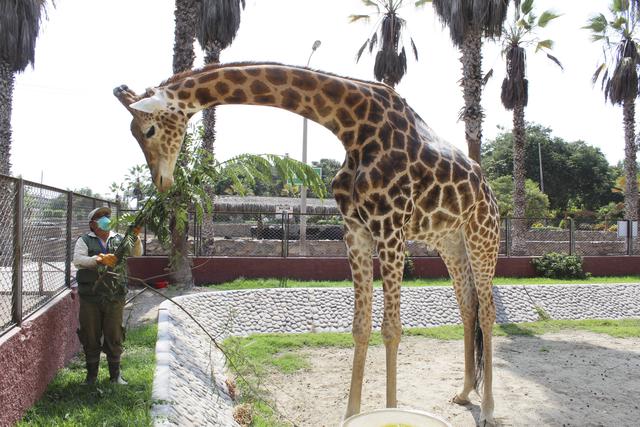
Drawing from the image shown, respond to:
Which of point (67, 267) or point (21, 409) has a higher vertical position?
point (67, 267)

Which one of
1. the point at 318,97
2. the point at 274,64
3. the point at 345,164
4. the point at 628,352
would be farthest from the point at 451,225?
the point at 628,352

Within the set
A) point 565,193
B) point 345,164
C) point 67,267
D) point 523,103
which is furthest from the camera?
point 565,193

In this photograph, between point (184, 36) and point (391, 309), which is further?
point (184, 36)

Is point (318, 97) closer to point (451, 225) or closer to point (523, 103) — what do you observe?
point (451, 225)

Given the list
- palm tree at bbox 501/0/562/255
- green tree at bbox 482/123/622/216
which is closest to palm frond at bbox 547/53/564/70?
palm tree at bbox 501/0/562/255

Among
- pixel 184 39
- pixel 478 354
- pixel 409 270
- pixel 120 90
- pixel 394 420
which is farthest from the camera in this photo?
pixel 409 270

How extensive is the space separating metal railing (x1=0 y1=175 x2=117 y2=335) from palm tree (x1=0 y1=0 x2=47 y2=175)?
10.1 meters

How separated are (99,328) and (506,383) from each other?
491 cm

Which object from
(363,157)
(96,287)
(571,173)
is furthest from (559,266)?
(571,173)

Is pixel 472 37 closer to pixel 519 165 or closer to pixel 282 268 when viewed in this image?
pixel 519 165

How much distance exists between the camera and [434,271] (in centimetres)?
1472

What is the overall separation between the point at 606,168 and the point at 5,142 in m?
46.0

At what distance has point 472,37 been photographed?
45.2ft

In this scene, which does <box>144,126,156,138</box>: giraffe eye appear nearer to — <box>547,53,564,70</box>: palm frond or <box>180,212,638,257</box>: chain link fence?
<box>180,212,638,257</box>: chain link fence
